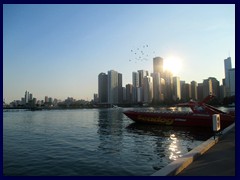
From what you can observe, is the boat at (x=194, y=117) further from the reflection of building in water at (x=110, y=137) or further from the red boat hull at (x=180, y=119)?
the reflection of building in water at (x=110, y=137)

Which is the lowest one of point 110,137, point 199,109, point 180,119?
point 110,137

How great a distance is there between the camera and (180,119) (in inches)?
1238

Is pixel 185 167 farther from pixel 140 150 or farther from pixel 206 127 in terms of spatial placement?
pixel 206 127

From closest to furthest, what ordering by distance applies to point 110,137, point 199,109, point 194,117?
point 110,137 → point 194,117 → point 199,109

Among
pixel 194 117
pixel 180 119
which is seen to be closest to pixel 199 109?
pixel 194 117

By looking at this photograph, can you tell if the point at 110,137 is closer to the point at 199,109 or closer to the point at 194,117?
the point at 194,117

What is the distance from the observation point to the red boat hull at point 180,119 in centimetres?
2748

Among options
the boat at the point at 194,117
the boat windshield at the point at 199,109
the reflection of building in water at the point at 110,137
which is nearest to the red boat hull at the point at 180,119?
the boat at the point at 194,117

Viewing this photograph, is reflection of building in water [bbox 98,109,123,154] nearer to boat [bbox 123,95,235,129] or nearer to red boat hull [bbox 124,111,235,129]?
red boat hull [bbox 124,111,235,129]

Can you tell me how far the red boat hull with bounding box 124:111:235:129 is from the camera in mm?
27484

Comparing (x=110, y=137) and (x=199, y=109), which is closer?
(x=110, y=137)

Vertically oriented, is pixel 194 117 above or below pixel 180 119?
above

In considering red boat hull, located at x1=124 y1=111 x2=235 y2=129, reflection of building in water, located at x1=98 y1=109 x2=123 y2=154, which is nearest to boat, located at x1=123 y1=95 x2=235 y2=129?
red boat hull, located at x1=124 y1=111 x2=235 y2=129
